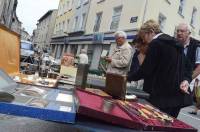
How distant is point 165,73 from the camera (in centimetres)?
440

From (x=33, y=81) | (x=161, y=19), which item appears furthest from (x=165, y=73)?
(x=161, y=19)

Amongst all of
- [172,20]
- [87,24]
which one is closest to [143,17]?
[172,20]

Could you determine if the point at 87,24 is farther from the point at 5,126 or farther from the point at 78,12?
the point at 5,126

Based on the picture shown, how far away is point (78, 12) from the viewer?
3503 centimetres

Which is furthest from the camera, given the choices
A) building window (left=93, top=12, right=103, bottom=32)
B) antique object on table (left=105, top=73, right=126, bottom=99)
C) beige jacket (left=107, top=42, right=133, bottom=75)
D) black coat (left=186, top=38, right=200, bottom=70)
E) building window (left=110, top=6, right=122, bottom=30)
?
building window (left=93, top=12, right=103, bottom=32)

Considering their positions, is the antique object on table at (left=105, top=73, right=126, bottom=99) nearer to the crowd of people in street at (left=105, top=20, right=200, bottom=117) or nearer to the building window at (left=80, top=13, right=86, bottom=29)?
the crowd of people in street at (left=105, top=20, right=200, bottom=117)

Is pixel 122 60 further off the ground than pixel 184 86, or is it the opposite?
pixel 122 60

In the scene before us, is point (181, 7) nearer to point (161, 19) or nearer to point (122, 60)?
point (161, 19)

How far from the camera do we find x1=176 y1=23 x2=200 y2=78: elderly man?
4448 mm

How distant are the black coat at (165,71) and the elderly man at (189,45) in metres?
0.14

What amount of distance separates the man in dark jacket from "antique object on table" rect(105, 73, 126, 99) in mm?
→ 519

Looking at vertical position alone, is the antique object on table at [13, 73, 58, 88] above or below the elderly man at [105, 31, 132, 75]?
below

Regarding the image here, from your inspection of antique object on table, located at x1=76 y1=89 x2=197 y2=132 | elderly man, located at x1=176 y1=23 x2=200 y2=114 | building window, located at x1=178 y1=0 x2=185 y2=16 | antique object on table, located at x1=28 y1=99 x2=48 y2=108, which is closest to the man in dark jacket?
elderly man, located at x1=176 y1=23 x2=200 y2=114

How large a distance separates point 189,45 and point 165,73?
470 millimetres
